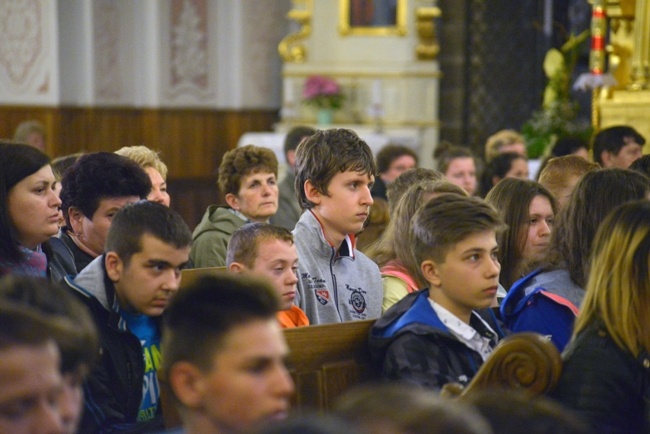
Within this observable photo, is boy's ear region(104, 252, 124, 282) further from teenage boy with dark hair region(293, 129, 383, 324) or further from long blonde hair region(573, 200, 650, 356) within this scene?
long blonde hair region(573, 200, 650, 356)

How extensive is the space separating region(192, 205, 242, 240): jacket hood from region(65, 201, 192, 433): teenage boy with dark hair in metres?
1.79

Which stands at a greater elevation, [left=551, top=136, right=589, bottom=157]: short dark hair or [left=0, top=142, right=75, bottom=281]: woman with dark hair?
[left=0, top=142, right=75, bottom=281]: woman with dark hair

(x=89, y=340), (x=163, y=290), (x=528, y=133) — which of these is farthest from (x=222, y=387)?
(x=528, y=133)

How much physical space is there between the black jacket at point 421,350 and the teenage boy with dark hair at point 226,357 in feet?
2.77

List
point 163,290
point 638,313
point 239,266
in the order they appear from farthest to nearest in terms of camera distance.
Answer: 1. point 239,266
2. point 163,290
3. point 638,313

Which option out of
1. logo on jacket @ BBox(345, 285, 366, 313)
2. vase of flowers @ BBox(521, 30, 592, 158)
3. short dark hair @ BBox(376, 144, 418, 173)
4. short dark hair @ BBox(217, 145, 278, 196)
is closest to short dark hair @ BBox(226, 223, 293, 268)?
logo on jacket @ BBox(345, 285, 366, 313)

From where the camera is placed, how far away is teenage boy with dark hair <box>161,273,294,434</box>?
1.98 meters

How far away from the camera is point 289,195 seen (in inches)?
274

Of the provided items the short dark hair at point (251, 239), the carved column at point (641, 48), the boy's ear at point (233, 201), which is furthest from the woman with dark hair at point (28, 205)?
the carved column at point (641, 48)

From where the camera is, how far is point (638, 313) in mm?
2715

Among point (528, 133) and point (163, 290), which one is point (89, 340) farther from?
point (528, 133)

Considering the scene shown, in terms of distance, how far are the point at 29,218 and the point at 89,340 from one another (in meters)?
1.78

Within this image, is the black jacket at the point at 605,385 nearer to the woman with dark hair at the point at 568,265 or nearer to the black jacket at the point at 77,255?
the woman with dark hair at the point at 568,265

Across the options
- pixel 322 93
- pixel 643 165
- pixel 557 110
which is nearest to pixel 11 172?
pixel 643 165
